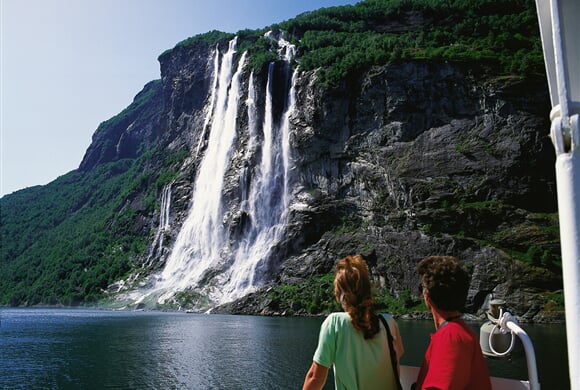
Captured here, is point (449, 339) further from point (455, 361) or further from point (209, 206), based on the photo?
point (209, 206)

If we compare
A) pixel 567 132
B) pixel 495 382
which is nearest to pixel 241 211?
pixel 495 382

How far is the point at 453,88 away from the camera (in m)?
64.2

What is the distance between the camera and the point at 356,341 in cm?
400

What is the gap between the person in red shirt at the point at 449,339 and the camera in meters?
3.26

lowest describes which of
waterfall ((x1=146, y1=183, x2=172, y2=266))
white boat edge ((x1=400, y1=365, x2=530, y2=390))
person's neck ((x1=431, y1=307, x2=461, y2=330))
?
white boat edge ((x1=400, y1=365, x2=530, y2=390))

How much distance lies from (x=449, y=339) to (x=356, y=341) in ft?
2.89

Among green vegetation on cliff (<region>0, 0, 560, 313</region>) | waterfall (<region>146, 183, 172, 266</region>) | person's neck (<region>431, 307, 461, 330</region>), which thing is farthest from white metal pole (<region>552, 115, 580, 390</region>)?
waterfall (<region>146, 183, 172, 266</region>)

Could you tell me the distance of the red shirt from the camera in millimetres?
3240

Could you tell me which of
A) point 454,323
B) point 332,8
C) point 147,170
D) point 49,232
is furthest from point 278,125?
point 49,232

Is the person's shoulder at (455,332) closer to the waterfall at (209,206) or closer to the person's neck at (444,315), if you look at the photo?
the person's neck at (444,315)

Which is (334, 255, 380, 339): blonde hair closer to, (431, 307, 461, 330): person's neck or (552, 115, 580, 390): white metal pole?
(431, 307, 461, 330): person's neck

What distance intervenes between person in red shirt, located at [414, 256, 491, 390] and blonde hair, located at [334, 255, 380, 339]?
0.46 meters

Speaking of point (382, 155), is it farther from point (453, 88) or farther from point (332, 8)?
point (332, 8)

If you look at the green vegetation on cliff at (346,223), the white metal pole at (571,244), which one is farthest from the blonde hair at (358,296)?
the green vegetation on cliff at (346,223)
